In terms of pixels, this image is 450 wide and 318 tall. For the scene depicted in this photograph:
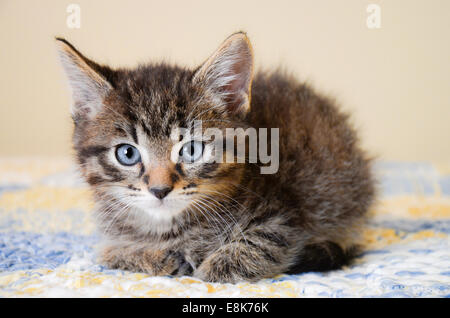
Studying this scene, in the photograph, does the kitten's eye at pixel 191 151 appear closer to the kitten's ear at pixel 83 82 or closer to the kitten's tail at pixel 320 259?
the kitten's ear at pixel 83 82

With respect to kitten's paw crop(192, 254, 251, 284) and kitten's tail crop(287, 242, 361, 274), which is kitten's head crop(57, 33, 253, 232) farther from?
kitten's tail crop(287, 242, 361, 274)

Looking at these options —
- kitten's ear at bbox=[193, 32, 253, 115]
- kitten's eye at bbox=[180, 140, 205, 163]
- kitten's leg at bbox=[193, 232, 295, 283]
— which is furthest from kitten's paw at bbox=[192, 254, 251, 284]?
kitten's ear at bbox=[193, 32, 253, 115]

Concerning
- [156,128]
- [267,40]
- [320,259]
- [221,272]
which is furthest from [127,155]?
[267,40]

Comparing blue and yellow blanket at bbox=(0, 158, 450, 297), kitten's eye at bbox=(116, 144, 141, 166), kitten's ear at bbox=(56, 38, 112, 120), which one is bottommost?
blue and yellow blanket at bbox=(0, 158, 450, 297)

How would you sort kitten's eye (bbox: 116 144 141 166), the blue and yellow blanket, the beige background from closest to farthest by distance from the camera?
the blue and yellow blanket → kitten's eye (bbox: 116 144 141 166) → the beige background

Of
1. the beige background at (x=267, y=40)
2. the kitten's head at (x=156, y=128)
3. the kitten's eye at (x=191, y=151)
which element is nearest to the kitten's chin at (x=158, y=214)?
the kitten's head at (x=156, y=128)

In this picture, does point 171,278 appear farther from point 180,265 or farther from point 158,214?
point 158,214
